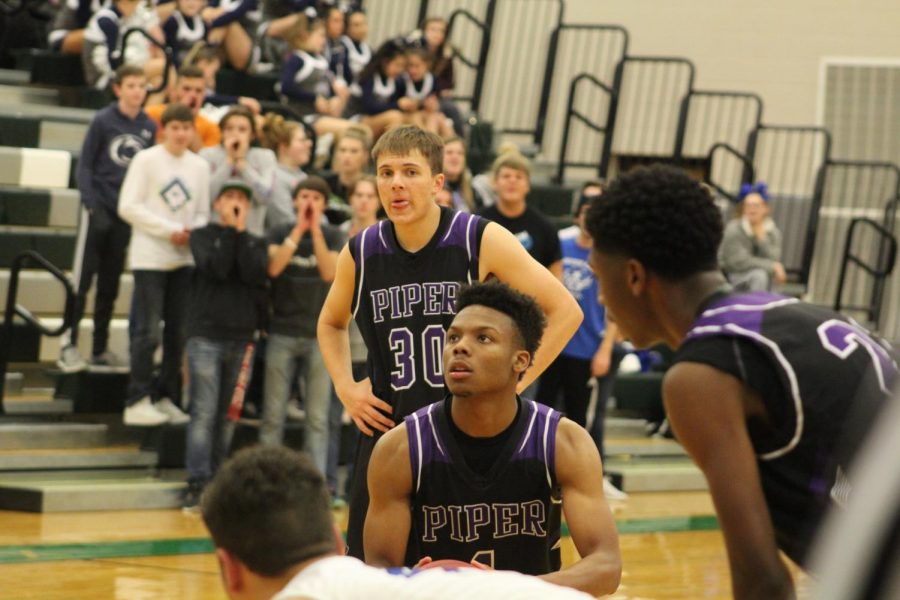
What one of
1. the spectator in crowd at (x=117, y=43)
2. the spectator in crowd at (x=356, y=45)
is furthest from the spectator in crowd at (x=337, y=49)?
the spectator in crowd at (x=117, y=43)

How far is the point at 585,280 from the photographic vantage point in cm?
877

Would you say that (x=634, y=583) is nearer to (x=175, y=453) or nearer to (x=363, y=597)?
(x=175, y=453)

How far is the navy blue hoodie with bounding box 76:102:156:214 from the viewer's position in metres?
8.56

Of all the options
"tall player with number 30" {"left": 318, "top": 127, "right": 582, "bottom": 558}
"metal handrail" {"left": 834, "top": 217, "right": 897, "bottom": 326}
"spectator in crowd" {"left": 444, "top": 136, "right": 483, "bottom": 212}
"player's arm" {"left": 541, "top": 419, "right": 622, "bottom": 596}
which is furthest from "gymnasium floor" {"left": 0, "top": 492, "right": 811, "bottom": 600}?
"metal handrail" {"left": 834, "top": 217, "right": 897, "bottom": 326}

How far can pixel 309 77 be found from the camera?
428 inches

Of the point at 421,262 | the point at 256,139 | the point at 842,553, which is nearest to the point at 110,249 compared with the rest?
the point at 256,139

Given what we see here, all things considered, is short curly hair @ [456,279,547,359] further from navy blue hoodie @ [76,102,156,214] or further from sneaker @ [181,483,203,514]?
navy blue hoodie @ [76,102,156,214]

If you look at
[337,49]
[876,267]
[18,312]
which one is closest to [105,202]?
[18,312]

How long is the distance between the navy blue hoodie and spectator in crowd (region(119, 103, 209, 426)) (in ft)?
1.21

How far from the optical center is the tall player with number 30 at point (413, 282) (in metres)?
4.49

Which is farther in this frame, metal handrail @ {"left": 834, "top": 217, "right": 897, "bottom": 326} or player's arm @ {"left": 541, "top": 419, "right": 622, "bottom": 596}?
metal handrail @ {"left": 834, "top": 217, "right": 897, "bottom": 326}

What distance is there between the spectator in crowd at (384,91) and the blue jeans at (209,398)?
12.1 ft

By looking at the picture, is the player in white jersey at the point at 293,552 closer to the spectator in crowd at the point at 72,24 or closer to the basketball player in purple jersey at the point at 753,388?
the basketball player in purple jersey at the point at 753,388

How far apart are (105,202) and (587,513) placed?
5.41m
